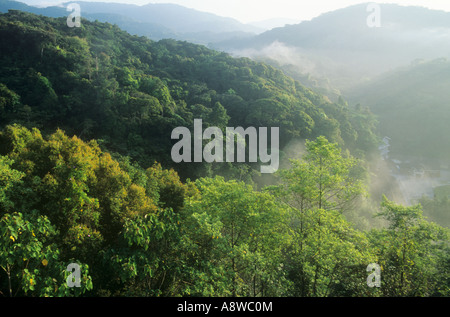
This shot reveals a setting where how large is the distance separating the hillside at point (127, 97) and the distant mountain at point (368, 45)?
9818 centimetres

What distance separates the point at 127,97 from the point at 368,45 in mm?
199032

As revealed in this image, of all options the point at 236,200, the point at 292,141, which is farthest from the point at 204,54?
the point at 236,200

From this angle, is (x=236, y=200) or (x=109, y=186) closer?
(x=236, y=200)

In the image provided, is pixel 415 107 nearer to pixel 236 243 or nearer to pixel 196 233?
pixel 236 243

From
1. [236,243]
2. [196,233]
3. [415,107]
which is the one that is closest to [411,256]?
[236,243]

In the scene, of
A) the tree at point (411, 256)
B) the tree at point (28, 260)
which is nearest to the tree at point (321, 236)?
the tree at point (411, 256)

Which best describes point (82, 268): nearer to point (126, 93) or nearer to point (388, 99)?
point (126, 93)

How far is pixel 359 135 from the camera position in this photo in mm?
52625

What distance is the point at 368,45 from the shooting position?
178750 mm

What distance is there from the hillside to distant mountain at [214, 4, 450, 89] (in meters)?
98.2

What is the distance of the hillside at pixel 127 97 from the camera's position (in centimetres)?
2862

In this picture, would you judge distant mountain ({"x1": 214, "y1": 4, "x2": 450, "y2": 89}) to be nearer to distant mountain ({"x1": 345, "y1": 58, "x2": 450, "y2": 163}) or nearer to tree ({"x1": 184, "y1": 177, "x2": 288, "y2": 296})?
distant mountain ({"x1": 345, "y1": 58, "x2": 450, "y2": 163})
